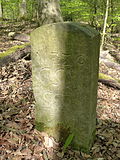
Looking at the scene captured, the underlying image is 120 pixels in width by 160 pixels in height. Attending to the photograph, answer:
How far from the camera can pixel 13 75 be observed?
13.5 feet

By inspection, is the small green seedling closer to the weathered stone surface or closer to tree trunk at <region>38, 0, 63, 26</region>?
the weathered stone surface

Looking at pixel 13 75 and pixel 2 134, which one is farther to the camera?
pixel 13 75

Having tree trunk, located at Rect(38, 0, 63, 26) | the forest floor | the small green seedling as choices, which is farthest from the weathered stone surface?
tree trunk, located at Rect(38, 0, 63, 26)

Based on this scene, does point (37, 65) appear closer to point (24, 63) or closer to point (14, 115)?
point (14, 115)

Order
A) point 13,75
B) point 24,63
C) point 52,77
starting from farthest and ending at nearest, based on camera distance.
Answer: point 24,63 < point 13,75 < point 52,77

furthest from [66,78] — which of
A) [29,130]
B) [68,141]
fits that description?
[29,130]

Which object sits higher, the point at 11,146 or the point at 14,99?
the point at 14,99

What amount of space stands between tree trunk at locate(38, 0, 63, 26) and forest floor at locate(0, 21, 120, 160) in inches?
88.7

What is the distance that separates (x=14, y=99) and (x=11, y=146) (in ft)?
3.85

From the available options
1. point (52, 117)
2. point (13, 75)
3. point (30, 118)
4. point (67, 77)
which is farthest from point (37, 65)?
point (13, 75)

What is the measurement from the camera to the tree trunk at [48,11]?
207 inches

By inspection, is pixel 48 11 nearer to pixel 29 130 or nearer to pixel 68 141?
pixel 29 130

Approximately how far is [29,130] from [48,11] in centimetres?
389

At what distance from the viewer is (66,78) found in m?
2.24
